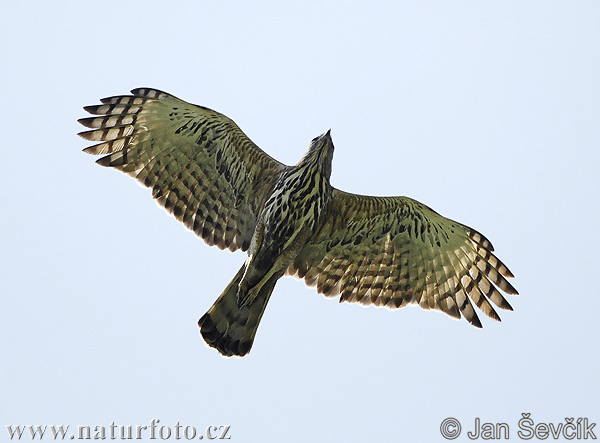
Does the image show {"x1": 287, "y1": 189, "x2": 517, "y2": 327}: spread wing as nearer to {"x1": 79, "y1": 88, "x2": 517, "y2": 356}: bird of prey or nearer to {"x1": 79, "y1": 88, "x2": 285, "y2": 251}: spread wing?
{"x1": 79, "y1": 88, "x2": 517, "y2": 356}: bird of prey

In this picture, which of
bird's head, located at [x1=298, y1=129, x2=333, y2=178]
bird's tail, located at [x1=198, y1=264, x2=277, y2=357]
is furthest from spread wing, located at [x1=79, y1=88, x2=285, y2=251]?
bird's tail, located at [x1=198, y1=264, x2=277, y2=357]

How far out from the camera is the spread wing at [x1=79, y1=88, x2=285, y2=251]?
9.83 metres

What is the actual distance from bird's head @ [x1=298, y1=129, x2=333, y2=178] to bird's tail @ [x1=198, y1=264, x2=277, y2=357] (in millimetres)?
1268

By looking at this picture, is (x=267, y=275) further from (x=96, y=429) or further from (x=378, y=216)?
(x=96, y=429)

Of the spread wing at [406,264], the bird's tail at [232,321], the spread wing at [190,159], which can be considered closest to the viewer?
the bird's tail at [232,321]

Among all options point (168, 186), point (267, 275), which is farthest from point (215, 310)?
point (168, 186)

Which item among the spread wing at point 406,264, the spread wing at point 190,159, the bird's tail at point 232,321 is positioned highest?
the spread wing at point 190,159

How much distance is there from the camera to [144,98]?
9.86 metres

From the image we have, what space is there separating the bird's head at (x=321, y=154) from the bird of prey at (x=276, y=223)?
0.01m

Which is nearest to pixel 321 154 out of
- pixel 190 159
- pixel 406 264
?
pixel 190 159

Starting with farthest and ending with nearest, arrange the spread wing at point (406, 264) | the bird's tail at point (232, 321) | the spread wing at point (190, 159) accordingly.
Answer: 1. the spread wing at point (406, 264)
2. the spread wing at point (190, 159)
3. the bird's tail at point (232, 321)

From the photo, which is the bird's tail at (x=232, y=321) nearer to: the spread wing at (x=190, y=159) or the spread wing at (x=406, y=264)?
A: the spread wing at (x=190, y=159)

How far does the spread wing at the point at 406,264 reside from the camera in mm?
10242

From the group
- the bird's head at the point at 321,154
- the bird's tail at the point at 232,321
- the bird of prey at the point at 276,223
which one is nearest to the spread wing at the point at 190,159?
the bird of prey at the point at 276,223
